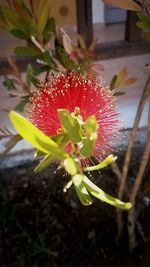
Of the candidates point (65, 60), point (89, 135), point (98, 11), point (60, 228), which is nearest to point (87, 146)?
point (89, 135)

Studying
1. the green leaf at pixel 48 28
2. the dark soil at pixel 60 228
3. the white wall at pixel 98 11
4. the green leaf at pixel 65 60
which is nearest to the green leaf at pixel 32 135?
the green leaf at pixel 65 60

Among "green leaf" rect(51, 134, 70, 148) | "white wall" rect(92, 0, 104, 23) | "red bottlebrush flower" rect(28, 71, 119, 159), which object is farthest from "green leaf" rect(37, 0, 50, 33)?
"white wall" rect(92, 0, 104, 23)

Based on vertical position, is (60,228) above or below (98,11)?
below

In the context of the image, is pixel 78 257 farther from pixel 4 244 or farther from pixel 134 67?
pixel 134 67

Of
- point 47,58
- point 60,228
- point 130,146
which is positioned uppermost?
point 47,58

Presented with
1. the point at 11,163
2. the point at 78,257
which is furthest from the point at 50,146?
the point at 11,163

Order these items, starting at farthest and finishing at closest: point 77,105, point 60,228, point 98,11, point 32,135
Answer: point 98,11
point 60,228
point 77,105
point 32,135

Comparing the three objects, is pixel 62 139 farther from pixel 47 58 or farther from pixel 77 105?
pixel 47 58

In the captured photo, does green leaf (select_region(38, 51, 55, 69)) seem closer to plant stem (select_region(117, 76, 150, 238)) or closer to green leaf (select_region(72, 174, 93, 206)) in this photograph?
plant stem (select_region(117, 76, 150, 238))
